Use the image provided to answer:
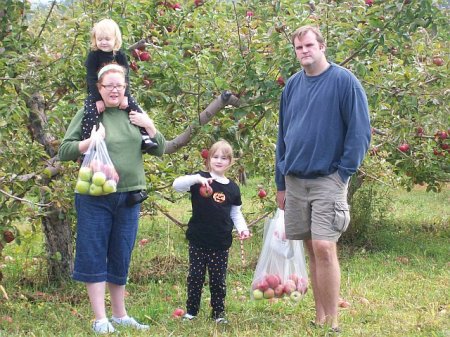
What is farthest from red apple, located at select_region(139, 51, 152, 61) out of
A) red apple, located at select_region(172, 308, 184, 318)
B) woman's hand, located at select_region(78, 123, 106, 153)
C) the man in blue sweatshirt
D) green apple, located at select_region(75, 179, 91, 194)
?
red apple, located at select_region(172, 308, 184, 318)

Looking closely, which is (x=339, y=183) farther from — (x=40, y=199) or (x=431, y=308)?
(x=40, y=199)

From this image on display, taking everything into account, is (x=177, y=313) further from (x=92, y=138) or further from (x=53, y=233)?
(x=53, y=233)

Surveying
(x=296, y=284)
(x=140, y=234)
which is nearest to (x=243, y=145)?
(x=296, y=284)

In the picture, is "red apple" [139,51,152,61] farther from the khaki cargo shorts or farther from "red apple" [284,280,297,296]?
"red apple" [284,280,297,296]

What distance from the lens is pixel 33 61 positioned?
4.83 m

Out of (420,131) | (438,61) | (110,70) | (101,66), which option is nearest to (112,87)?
(110,70)

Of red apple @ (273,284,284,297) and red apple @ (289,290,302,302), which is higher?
red apple @ (273,284,284,297)

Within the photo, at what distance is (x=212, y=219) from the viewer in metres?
4.22

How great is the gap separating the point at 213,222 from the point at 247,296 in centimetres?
143

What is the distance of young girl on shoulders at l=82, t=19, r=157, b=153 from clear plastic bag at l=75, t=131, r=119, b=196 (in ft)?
0.56

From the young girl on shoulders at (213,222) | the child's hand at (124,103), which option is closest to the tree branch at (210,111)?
the young girl on shoulders at (213,222)

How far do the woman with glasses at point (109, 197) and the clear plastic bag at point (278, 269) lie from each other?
81cm

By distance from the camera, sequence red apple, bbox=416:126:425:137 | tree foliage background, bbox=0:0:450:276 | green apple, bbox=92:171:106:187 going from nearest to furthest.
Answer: green apple, bbox=92:171:106:187, tree foliage background, bbox=0:0:450:276, red apple, bbox=416:126:425:137

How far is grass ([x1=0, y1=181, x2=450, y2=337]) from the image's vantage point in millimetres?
4211
